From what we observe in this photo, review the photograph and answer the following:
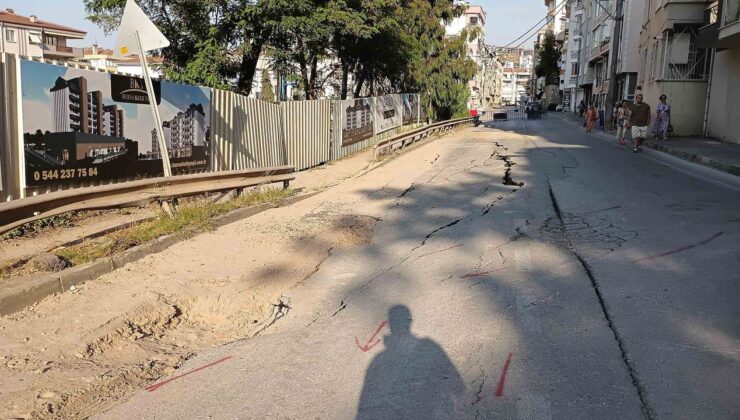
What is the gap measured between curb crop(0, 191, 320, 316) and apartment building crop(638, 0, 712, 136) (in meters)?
25.0

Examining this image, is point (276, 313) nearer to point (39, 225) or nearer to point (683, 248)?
point (39, 225)

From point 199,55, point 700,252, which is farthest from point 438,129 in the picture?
point 700,252

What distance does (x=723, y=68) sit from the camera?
22.7 meters

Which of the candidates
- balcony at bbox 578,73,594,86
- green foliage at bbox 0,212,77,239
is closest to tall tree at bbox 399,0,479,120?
green foliage at bbox 0,212,77,239

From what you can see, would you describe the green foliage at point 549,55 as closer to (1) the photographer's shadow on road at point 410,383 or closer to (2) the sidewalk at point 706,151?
(2) the sidewalk at point 706,151

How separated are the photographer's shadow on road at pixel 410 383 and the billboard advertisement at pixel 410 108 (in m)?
25.4

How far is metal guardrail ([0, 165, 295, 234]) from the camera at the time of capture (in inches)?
224

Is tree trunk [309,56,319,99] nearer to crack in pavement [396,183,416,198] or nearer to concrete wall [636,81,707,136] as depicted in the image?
crack in pavement [396,183,416,198]

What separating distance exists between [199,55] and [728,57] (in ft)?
63.6

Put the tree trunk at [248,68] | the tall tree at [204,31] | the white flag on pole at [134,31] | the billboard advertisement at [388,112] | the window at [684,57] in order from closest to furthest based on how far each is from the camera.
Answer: the white flag on pole at [134,31] → the tall tree at [204,31] → the tree trunk at [248,68] → the billboard advertisement at [388,112] → the window at [684,57]

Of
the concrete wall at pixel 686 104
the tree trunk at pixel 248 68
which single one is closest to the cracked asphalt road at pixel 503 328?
the tree trunk at pixel 248 68

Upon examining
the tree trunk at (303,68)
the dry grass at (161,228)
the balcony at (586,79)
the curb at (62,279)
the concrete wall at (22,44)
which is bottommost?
the curb at (62,279)

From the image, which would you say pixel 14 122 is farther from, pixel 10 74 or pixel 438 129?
pixel 438 129

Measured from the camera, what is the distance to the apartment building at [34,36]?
5082 centimetres
